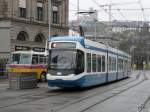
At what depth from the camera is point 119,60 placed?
1620 inches

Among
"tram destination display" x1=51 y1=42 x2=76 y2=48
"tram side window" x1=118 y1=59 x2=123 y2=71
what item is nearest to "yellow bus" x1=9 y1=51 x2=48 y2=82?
"tram side window" x1=118 y1=59 x2=123 y2=71

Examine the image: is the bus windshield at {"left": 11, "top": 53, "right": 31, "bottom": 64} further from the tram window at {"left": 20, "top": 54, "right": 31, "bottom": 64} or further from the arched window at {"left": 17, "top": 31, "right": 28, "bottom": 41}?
the arched window at {"left": 17, "top": 31, "right": 28, "bottom": 41}

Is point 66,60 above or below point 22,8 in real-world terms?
below

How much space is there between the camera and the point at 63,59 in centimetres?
2458

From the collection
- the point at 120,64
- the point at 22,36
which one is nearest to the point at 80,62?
the point at 120,64

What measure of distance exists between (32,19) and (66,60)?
1225 inches

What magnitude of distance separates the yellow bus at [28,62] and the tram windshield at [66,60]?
10.9 m

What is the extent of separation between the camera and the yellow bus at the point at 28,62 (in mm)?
35594

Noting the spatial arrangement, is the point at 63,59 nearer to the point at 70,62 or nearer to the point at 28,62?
the point at 70,62

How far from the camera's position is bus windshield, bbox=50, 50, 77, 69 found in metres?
24.4

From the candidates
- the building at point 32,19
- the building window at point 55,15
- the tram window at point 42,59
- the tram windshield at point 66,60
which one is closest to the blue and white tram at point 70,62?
the tram windshield at point 66,60

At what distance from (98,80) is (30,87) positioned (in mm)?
4712

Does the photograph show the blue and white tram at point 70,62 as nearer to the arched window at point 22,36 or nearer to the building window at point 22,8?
the arched window at point 22,36

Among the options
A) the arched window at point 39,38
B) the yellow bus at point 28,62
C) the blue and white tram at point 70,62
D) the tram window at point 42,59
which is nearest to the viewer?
the blue and white tram at point 70,62
